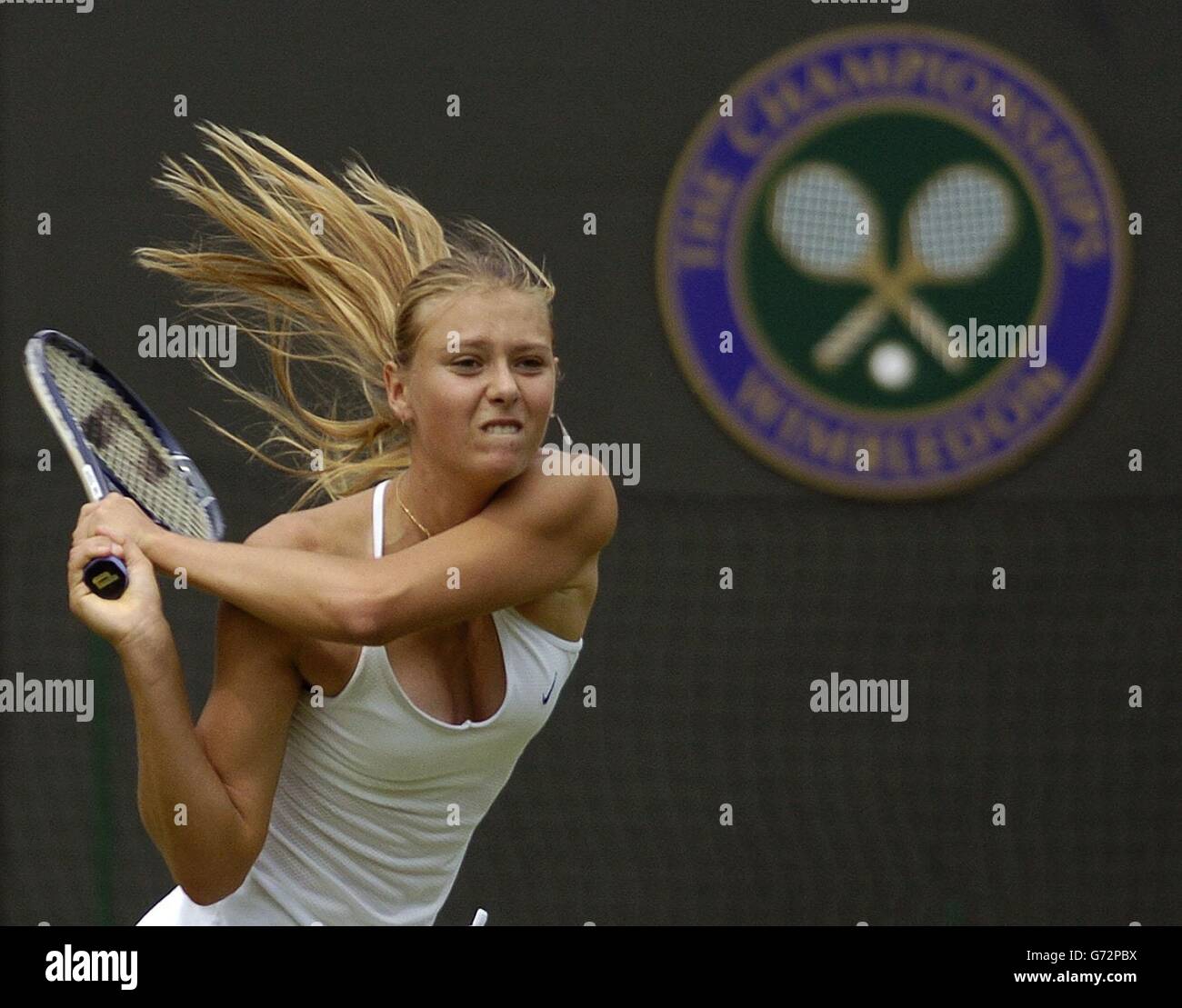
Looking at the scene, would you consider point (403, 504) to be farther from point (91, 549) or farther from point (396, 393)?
point (91, 549)

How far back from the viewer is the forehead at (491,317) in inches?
82.8

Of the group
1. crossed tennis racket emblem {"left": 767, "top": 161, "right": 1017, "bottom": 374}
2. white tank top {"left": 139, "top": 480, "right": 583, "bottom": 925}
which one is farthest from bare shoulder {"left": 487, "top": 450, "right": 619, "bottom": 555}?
crossed tennis racket emblem {"left": 767, "top": 161, "right": 1017, "bottom": 374}

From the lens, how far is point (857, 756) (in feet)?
11.4

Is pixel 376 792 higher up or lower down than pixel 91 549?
lower down

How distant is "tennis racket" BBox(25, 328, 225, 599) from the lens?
2178mm

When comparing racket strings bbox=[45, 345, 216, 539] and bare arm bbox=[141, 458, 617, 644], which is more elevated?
racket strings bbox=[45, 345, 216, 539]

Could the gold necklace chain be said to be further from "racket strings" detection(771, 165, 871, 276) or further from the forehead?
"racket strings" detection(771, 165, 871, 276)

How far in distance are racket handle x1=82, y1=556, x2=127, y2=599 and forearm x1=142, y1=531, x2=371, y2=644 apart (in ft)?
0.11

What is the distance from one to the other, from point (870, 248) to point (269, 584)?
1678 mm

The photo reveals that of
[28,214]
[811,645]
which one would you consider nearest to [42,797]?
[28,214]

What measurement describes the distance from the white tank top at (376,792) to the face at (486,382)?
153 millimetres

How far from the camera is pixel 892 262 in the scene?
3480 millimetres

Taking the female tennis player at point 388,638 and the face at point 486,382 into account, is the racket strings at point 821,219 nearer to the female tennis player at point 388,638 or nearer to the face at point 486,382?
the female tennis player at point 388,638

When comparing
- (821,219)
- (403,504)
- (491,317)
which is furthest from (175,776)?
(821,219)
